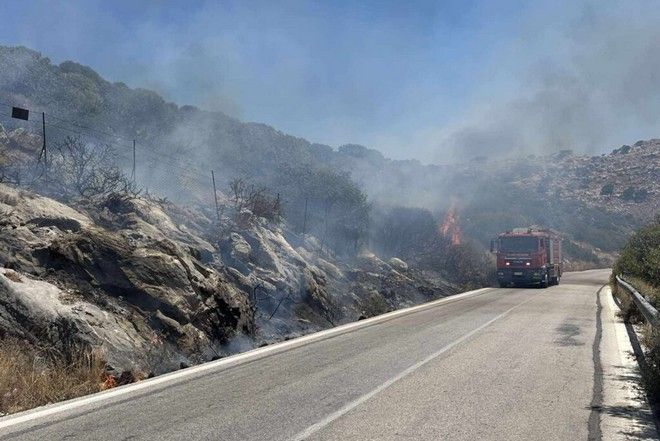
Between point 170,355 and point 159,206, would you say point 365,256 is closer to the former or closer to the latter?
point 159,206

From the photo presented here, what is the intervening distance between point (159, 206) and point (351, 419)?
1354 centimetres

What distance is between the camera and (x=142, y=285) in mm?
10484

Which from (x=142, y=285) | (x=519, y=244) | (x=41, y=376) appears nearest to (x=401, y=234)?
(x=519, y=244)

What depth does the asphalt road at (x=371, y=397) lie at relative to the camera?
5.17m

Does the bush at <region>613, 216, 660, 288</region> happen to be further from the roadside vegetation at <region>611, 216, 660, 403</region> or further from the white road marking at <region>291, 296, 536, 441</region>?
the white road marking at <region>291, 296, 536, 441</region>

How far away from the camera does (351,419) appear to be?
556 centimetres

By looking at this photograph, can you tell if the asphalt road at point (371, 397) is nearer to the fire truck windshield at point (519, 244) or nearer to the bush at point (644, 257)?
the bush at point (644, 257)

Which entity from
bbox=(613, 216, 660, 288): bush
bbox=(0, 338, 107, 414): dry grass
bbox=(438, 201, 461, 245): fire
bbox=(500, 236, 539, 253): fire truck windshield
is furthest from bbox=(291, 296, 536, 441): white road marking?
bbox=(438, 201, 461, 245): fire

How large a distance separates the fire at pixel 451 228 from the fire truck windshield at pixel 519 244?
6582 millimetres

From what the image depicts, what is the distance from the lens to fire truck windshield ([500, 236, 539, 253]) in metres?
27.9

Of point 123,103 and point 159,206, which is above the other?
point 123,103

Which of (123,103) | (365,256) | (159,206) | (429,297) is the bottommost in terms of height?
(429,297)

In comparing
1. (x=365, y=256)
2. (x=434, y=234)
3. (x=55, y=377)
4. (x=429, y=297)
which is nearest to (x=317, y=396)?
(x=55, y=377)

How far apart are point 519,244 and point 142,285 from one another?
72.2ft
